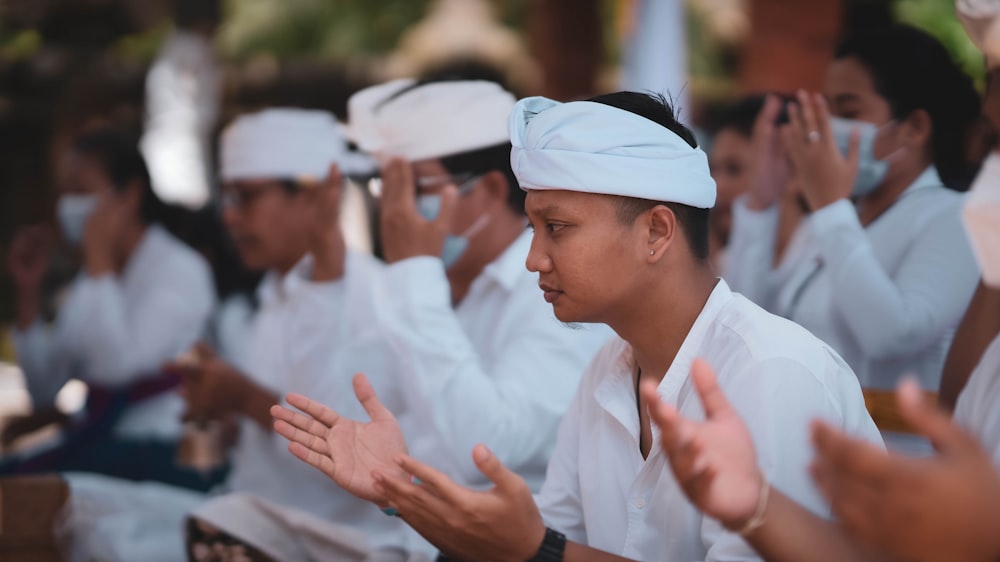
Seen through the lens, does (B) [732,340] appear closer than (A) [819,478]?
No

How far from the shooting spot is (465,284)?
3916 millimetres

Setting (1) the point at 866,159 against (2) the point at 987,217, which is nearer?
(2) the point at 987,217

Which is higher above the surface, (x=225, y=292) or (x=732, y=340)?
(x=732, y=340)

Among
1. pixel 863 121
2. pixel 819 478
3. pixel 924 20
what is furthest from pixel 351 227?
pixel 819 478

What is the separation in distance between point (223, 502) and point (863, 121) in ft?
7.69

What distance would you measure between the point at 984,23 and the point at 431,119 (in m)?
1.74

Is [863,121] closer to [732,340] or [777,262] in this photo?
[777,262]

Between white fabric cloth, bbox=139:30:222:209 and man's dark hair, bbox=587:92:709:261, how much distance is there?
888 cm

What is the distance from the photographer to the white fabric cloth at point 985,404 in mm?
2282

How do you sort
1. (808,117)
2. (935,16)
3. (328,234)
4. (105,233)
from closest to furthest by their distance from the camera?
(808,117)
(328,234)
(105,233)
(935,16)

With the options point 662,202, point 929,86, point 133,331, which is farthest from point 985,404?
point 133,331

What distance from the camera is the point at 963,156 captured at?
3.73m

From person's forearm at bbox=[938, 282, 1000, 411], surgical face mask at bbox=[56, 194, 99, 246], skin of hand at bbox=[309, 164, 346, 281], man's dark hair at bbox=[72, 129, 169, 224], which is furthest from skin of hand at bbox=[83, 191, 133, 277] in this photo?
person's forearm at bbox=[938, 282, 1000, 411]

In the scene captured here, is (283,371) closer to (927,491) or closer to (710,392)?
(710,392)
